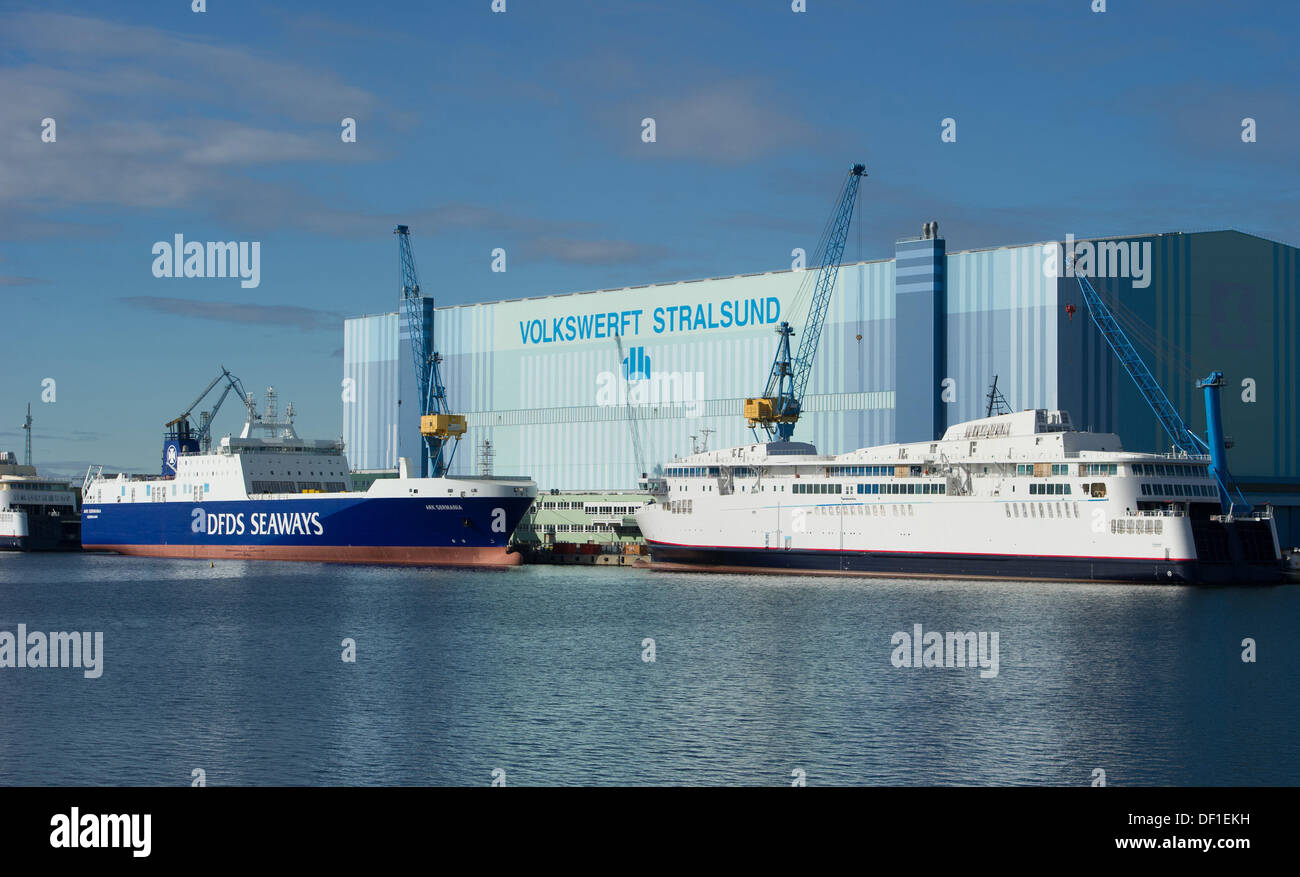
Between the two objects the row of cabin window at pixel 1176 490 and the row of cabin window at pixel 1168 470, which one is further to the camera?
the row of cabin window at pixel 1168 470

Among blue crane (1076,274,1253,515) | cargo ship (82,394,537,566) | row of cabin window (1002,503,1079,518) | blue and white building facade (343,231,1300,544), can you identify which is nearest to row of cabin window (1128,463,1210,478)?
row of cabin window (1002,503,1079,518)

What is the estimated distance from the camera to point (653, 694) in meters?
39.5

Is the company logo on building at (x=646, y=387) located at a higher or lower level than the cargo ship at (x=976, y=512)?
higher

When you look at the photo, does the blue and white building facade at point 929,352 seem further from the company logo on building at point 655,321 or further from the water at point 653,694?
the water at point 653,694

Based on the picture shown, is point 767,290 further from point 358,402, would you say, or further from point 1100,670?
point 1100,670

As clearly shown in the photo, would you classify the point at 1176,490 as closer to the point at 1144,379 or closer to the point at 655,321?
the point at 1144,379

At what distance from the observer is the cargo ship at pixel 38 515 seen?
133 m

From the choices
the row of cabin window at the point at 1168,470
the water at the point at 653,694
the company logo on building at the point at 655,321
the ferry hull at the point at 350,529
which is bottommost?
the water at the point at 653,694

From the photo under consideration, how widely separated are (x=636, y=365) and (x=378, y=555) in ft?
95.1

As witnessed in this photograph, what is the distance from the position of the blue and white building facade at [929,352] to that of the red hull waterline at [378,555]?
16.6 metres

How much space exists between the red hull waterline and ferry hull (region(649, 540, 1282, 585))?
436 inches

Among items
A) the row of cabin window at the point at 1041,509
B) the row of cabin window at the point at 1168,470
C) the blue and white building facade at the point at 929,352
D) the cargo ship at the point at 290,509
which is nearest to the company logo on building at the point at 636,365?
the blue and white building facade at the point at 929,352

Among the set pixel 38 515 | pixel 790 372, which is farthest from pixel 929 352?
pixel 38 515

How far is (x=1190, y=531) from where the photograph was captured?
75.2 m
